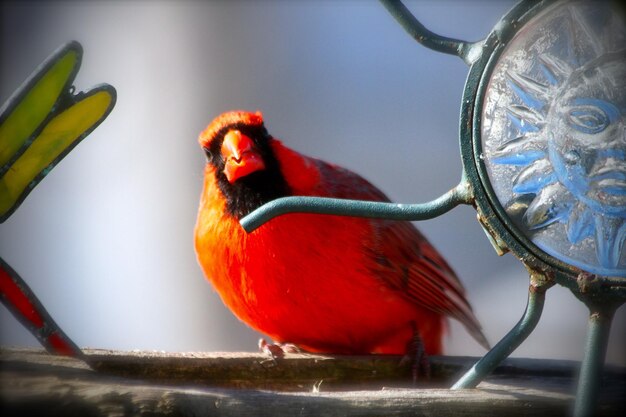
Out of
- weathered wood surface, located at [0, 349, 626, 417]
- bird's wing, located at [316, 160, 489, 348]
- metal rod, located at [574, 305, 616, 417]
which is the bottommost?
weathered wood surface, located at [0, 349, 626, 417]

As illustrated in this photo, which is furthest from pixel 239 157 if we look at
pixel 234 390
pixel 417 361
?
pixel 234 390

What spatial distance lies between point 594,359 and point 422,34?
60cm

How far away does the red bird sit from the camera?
2.34 meters

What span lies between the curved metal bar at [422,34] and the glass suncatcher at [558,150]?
3 centimetres

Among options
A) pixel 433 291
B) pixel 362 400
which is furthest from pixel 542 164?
pixel 433 291

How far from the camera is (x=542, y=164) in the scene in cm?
150

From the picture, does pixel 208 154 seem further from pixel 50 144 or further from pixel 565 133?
pixel 565 133

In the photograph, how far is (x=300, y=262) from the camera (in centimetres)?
233

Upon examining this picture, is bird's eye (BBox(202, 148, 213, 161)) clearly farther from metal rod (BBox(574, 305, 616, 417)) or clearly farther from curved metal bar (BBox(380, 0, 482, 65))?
metal rod (BBox(574, 305, 616, 417))

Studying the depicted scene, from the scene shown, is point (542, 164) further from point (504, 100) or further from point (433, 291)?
point (433, 291)

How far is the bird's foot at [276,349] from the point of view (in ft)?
6.90

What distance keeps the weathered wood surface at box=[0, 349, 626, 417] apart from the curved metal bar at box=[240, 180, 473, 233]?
0.30 meters

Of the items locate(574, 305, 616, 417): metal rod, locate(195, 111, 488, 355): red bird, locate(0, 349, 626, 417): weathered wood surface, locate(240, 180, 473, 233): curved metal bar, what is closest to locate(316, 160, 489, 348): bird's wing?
locate(195, 111, 488, 355): red bird

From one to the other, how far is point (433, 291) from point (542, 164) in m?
1.14
